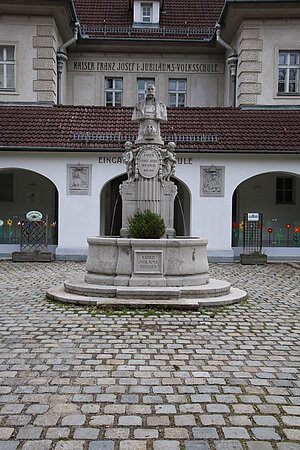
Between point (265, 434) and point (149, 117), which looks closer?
point (265, 434)

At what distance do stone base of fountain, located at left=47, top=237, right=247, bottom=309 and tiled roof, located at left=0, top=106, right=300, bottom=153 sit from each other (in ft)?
26.9

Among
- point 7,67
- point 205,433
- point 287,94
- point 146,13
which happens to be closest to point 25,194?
point 7,67

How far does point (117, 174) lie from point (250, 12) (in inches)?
331

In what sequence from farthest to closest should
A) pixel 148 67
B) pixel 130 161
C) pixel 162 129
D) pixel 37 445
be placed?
pixel 148 67
pixel 162 129
pixel 130 161
pixel 37 445

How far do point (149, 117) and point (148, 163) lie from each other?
1007 mm

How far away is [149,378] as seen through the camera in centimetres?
475

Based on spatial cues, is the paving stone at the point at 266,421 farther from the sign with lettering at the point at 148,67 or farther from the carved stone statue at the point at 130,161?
the sign with lettering at the point at 148,67

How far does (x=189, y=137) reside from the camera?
17.1 metres

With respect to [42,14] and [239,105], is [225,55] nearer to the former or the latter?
[239,105]

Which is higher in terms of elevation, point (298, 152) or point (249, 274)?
point (298, 152)

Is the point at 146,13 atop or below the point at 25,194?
atop

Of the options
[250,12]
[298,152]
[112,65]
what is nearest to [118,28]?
[112,65]

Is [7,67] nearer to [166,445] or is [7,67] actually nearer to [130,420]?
[130,420]

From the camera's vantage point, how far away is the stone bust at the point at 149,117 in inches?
411
